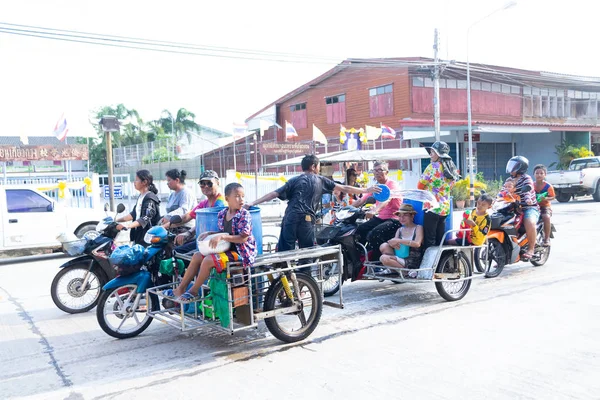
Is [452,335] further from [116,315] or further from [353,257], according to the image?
[116,315]

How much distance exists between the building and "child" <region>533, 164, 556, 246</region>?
16.3 metres

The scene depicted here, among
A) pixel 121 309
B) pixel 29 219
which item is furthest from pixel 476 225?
pixel 29 219

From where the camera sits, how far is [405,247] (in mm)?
6922

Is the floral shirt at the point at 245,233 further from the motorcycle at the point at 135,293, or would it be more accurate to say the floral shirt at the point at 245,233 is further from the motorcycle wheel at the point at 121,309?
the motorcycle wheel at the point at 121,309

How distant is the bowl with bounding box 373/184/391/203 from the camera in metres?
6.70

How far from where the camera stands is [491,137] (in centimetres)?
3247

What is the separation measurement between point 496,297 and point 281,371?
12.0 feet

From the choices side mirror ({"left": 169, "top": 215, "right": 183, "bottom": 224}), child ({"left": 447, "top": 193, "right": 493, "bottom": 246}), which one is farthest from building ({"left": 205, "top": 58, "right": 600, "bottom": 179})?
side mirror ({"left": 169, "top": 215, "right": 183, "bottom": 224})

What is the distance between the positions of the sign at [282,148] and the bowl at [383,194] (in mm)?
14012

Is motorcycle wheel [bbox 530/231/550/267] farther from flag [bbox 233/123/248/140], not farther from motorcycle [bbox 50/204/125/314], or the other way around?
flag [bbox 233/123/248/140]

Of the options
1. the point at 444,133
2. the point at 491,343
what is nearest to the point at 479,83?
the point at 444,133

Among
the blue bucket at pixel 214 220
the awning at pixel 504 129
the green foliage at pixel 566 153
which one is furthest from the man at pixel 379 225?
the green foliage at pixel 566 153

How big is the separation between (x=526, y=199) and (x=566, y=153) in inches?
1052

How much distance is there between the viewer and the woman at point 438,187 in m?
6.87
